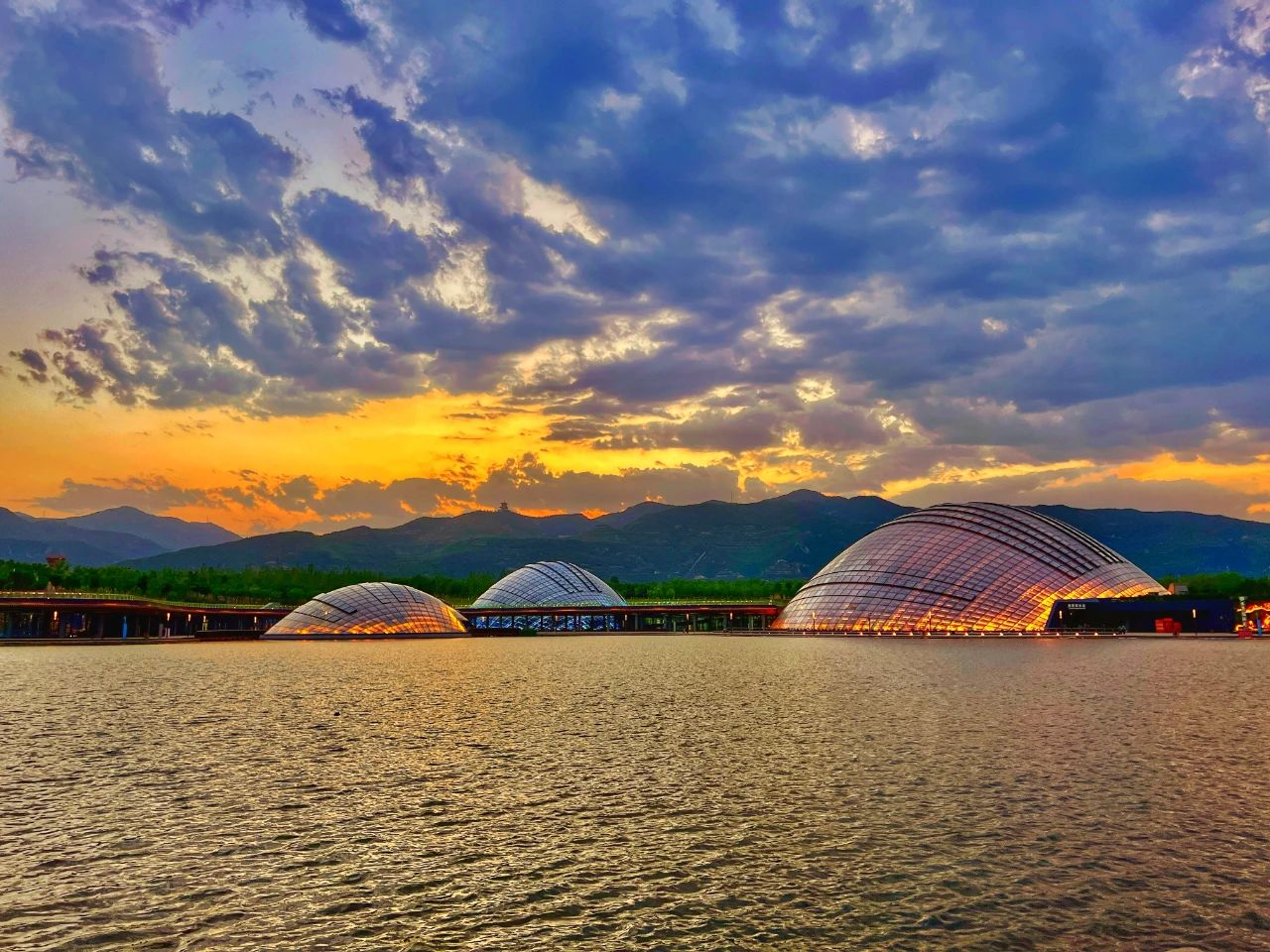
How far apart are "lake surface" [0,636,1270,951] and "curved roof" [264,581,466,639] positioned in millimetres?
97095

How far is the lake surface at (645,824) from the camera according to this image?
14336mm

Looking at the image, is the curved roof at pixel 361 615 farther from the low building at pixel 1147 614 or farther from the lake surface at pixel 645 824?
the lake surface at pixel 645 824

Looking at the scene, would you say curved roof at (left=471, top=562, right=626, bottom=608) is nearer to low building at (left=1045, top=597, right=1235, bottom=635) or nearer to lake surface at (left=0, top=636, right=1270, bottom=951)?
low building at (left=1045, top=597, right=1235, bottom=635)

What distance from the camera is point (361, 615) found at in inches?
5527

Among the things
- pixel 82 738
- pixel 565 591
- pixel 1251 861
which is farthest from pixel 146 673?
pixel 565 591

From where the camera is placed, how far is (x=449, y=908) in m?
15.3

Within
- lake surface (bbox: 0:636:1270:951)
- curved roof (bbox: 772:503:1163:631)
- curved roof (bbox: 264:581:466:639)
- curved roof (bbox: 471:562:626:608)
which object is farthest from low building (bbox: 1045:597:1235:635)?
curved roof (bbox: 264:581:466:639)

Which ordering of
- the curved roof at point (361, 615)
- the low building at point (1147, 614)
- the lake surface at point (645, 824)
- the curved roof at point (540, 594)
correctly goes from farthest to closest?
the curved roof at point (540, 594) < the curved roof at point (361, 615) < the low building at point (1147, 614) < the lake surface at point (645, 824)

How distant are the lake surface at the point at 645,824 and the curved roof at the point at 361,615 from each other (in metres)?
97.1

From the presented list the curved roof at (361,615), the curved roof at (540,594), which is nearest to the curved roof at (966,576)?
the curved roof at (540,594)

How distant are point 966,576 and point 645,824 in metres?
118

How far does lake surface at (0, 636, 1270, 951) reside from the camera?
14336 mm

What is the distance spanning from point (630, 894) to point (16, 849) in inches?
513

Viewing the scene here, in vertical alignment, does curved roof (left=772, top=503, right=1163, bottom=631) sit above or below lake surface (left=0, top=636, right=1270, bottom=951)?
above
